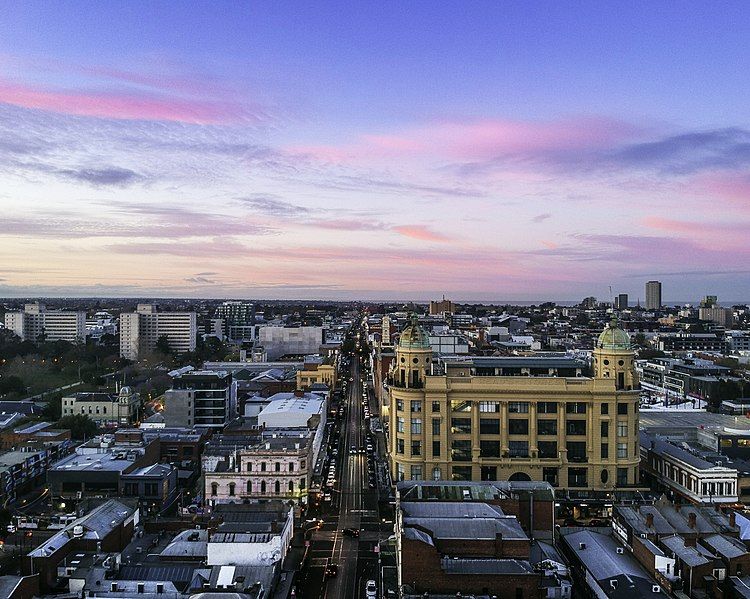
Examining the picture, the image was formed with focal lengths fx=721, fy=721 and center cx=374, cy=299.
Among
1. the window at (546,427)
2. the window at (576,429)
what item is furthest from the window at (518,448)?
the window at (576,429)

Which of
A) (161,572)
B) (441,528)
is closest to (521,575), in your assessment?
(441,528)

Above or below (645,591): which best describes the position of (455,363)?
above

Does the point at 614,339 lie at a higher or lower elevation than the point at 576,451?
higher

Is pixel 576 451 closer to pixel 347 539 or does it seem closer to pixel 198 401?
pixel 347 539

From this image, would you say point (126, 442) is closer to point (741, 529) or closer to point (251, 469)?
point (251, 469)

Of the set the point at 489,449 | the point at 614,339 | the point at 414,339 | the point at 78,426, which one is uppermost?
the point at 614,339

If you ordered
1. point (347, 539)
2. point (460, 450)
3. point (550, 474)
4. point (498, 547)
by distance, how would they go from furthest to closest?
point (460, 450)
point (550, 474)
point (347, 539)
point (498, 547)

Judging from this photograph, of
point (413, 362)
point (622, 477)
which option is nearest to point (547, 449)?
point (622, 477)

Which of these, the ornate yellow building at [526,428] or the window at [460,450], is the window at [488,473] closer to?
the ornate yellow building at [526,428]
